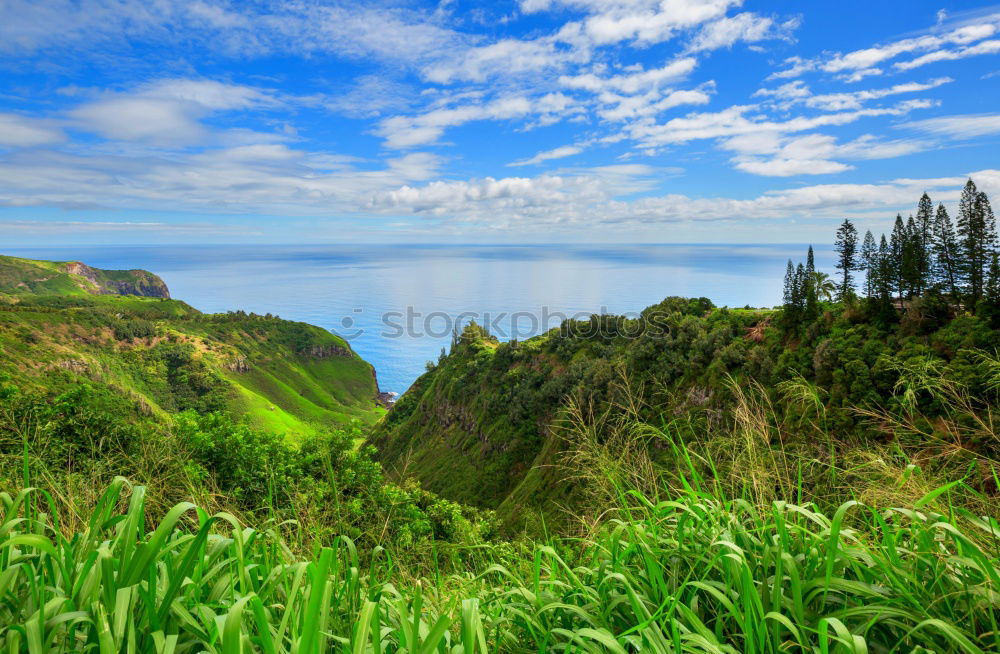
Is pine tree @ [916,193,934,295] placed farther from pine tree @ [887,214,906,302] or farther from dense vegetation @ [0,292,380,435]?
dense vegetation @ [0,292,380,435]

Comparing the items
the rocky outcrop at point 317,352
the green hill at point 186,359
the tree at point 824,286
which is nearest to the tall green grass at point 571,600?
the tree at point 824,286

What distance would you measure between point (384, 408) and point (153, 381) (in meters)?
84.9

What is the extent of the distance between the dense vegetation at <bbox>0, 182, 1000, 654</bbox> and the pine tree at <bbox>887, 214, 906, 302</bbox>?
0.24m

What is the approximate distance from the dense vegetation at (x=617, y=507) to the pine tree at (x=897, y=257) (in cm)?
24

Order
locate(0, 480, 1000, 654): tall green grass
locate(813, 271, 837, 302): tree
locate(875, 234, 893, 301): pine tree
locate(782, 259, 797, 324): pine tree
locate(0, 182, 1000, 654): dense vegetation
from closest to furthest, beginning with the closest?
1. locate(0, 480, 1000, 654): tall green grass
2. locate(0, 182, 1000, 654): dense vegetation
3. locate(875, 234, 893, 301): pine tree
4. locate(782, 259, 797, 324): pine tree
5. locate(813, 271, 837, 302): tree

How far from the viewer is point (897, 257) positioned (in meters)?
32.8

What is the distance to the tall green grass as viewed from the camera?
5.97ft

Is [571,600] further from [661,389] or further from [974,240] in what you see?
[974,240]

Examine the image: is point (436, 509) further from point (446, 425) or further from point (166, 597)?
point (446, 425)

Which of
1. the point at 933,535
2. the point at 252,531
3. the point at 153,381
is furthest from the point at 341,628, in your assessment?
the point at 153,381

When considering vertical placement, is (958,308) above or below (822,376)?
above

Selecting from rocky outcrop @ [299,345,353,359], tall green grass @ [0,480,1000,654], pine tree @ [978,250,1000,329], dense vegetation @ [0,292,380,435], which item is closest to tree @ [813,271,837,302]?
pine tree @ [978,250,1000,329]

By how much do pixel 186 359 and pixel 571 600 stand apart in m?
158

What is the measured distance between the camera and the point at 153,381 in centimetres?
11012
